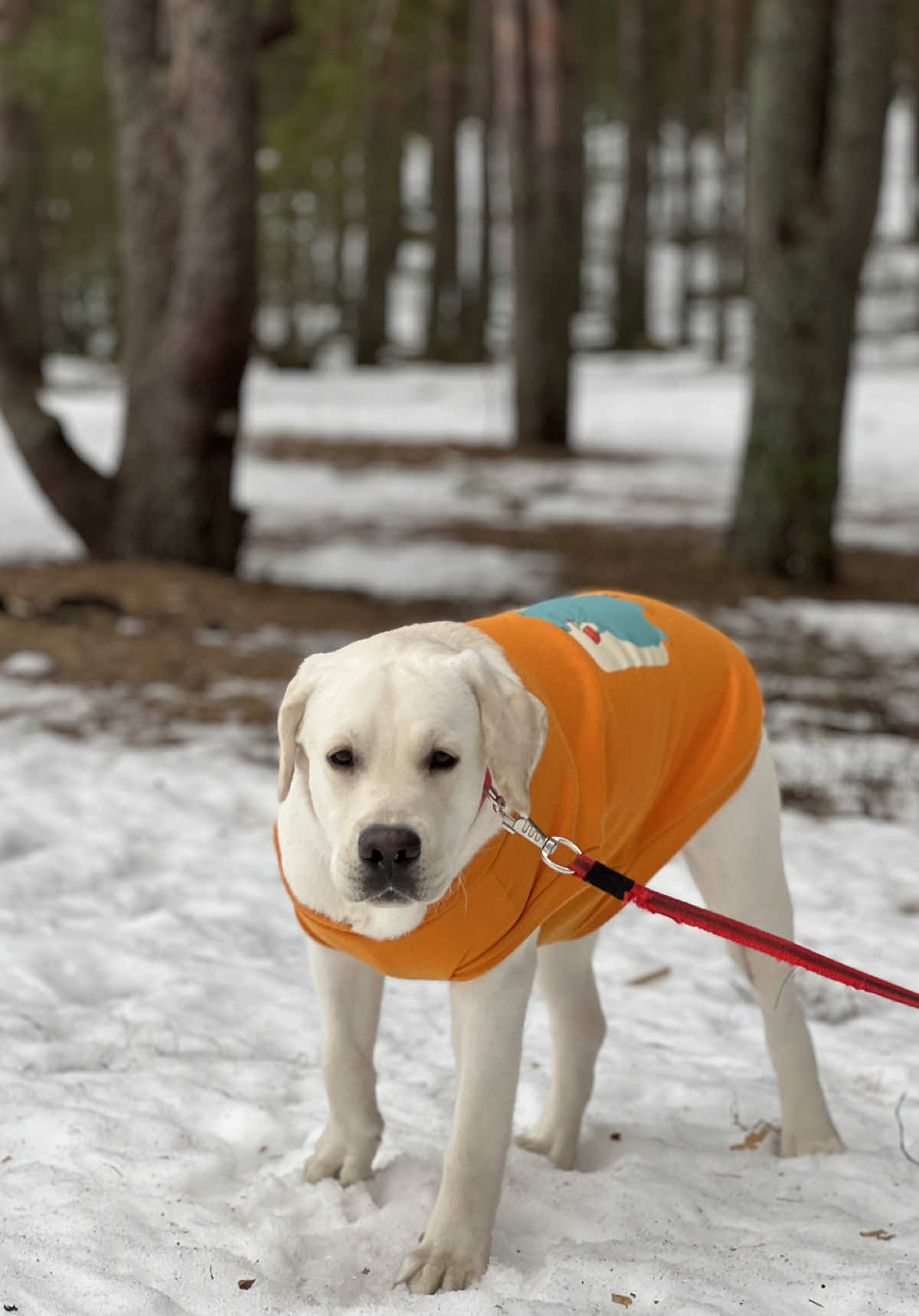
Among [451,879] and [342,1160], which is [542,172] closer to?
[342,1160]

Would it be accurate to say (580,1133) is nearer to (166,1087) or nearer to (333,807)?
(166,1087)

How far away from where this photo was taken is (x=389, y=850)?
2441mm

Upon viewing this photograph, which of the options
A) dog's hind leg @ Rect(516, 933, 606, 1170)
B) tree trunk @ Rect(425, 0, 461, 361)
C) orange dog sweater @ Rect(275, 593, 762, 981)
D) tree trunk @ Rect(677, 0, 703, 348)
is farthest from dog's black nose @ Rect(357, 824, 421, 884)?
tree trunk @ Rect(677, 0, 703, 348)

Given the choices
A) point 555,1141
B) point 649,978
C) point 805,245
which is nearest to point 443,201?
point 805,245

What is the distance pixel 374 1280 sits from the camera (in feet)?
9.51

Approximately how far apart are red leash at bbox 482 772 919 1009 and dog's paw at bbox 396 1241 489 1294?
0.79 meters

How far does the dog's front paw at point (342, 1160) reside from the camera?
319cm

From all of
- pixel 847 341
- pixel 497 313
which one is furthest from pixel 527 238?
pixel 497 313

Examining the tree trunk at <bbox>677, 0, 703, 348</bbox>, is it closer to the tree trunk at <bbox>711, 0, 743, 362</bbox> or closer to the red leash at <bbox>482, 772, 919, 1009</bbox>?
the tree trunk at <bbox>711, 0, 743, 362</bbox>

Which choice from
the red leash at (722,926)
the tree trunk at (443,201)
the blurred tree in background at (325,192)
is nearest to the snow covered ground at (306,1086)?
the red leash at (722,926)

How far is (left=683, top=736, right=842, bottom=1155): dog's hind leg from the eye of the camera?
3273 mm

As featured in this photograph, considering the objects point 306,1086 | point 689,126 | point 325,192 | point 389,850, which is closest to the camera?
point 389,850

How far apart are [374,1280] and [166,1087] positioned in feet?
3.09

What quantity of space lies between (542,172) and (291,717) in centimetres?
1481
